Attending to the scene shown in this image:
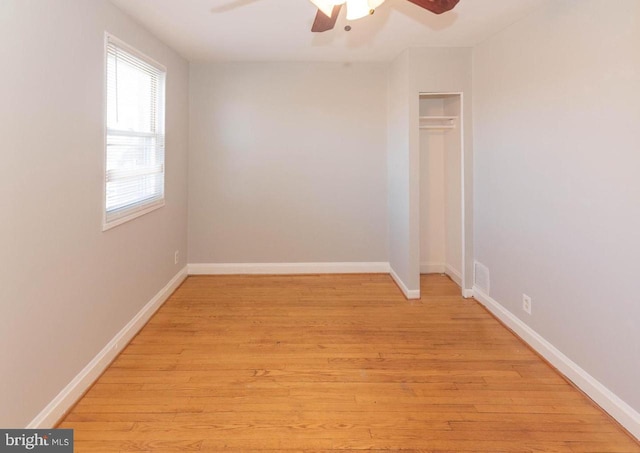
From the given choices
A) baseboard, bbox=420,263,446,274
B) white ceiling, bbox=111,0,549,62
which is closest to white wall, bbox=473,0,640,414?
white ceiling, bbox=111,0,549,62

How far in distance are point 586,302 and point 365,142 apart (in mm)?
2901

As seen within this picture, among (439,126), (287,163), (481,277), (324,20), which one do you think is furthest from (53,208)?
(439,126)

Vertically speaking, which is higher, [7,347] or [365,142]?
[365,142]

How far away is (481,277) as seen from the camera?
3.73 metres

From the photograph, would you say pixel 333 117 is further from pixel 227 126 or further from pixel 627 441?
pixel 627 441

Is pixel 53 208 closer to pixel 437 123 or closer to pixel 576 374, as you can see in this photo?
pixel 576 374

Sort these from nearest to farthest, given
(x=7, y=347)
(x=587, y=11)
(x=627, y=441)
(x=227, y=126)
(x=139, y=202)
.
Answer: (x=7, y=347), (x=627, y=441), (x=587, y=11), (x=139, y=202), (x=227, y=126)

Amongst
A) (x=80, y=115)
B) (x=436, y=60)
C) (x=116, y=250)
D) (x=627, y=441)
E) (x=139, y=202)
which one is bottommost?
(x=627, y=441)

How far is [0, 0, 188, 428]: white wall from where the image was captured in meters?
1.73

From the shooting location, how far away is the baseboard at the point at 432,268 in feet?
15.8

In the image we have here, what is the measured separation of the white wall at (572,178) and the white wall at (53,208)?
2.93 meters

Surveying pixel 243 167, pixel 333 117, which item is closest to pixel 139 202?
pixel 243 167

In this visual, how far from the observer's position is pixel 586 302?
233 centimetres

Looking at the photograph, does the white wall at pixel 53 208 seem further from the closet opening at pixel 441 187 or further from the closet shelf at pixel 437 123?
the closet opening at pixel 441 187
